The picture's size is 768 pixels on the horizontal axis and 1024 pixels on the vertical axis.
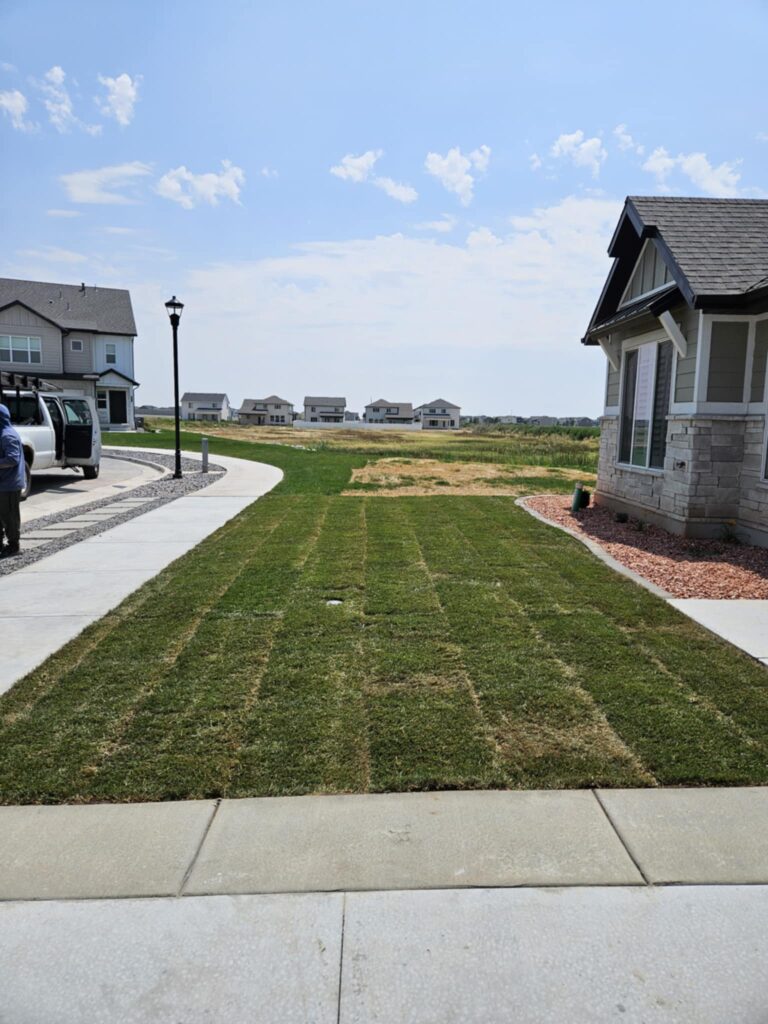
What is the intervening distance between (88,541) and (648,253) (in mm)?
9768

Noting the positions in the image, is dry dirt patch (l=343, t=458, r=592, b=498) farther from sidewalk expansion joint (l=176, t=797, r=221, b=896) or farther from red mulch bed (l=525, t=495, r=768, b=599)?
sidewalk expansion joint (l=176, t=797, r=221, b=896)

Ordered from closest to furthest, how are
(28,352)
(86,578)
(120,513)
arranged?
(86,578)
(120,513)
(28,352)

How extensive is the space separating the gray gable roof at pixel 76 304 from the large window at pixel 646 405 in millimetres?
37467

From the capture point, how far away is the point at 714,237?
10.1 meters

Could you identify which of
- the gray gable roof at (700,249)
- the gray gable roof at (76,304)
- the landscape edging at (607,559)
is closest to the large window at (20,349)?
the gray gable roof at (76,304)

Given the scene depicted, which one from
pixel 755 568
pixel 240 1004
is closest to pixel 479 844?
pixel 240 1004

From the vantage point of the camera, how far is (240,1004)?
2.14 meters

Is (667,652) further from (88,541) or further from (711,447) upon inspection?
(88,541)

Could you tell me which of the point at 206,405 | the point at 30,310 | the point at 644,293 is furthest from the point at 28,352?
the point at 206,405

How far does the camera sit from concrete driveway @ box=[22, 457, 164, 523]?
1302cm

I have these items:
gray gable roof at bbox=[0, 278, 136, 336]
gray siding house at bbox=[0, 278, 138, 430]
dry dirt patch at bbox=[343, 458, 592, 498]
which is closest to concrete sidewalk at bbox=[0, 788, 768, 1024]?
dry dirt patch at bbox=[343, 458, 592, 498]

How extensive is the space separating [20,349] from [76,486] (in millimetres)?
28482

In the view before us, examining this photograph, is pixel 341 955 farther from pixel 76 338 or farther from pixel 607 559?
pixel 76 338

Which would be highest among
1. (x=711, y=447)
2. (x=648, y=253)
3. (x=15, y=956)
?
(x=648, y=253)
